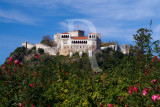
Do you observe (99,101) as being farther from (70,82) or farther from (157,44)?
(157,44)

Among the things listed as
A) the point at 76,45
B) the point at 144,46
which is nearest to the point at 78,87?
the point at 144,46

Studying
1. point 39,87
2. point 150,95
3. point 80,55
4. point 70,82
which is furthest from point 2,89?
point 80,55

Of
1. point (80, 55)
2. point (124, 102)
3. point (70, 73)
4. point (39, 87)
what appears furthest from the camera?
point (80, 55)

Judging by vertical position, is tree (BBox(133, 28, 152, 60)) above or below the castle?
below

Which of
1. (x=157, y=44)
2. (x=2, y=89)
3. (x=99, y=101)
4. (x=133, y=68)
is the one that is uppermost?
(x=157, y=44)

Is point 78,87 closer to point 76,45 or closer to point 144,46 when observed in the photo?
point 144,46

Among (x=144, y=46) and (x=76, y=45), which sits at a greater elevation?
(x=76, y=45)

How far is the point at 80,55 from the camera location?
5369 cm

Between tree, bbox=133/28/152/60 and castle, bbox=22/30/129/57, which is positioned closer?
tree, bbox=133/28/152/60

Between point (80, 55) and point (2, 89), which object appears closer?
point (2, 89)

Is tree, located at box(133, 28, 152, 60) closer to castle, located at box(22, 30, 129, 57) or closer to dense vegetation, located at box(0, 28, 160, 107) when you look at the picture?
dense vegetation, located at box(0, 28, 160, 107)

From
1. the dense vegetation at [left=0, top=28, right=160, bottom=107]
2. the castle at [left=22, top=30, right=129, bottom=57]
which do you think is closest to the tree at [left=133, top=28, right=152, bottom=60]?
the dense vegetation at [left=0, top=28, right=160, bottom=107]

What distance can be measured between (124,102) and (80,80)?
1672 mm

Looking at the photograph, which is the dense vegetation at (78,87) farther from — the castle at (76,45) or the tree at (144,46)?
the castle at (76,45)
